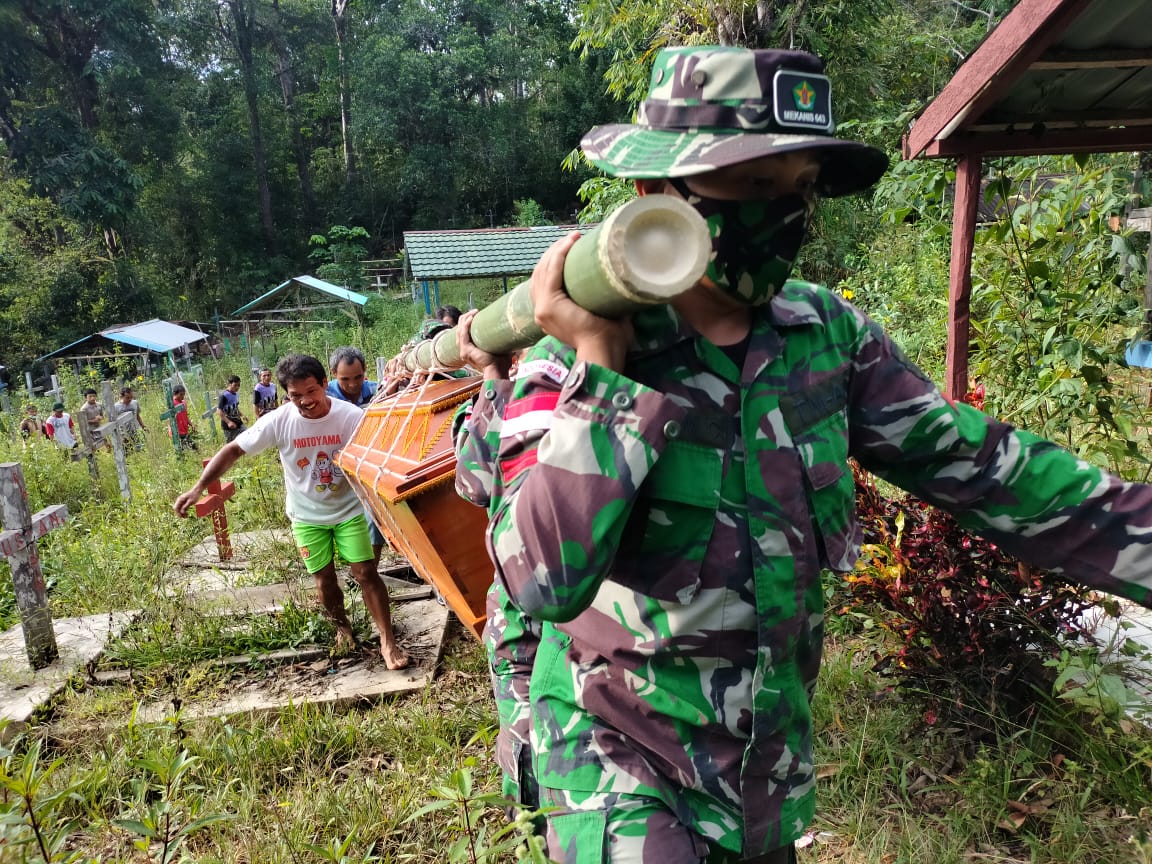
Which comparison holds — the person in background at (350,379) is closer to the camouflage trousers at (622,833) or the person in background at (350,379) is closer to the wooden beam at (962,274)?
the wooden beam at (962,274)

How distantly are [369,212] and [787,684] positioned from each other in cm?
3604

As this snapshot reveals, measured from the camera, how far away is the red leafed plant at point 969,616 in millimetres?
2543

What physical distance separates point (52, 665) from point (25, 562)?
54 cm

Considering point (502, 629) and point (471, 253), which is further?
point (471, 253)

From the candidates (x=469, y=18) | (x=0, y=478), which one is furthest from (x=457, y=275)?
(x=469, y=18)

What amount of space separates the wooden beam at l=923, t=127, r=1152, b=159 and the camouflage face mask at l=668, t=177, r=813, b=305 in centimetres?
195

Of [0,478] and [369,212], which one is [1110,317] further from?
[369,212]

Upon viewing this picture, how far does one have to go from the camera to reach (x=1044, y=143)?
302 cm

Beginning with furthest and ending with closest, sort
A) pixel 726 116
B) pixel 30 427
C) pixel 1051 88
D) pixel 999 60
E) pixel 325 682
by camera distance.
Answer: pixel 30 427 < pixel 325 682 < pixel 1051 88 < pixel 999 60 < pixel 726 116

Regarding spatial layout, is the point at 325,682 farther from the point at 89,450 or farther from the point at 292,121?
the point at 292,121

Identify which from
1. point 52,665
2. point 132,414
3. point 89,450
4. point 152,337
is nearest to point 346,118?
point 152,337

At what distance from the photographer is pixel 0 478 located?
3.89 metres

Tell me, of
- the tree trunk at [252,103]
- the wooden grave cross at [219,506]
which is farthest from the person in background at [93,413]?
the tree trunk at [252,103]

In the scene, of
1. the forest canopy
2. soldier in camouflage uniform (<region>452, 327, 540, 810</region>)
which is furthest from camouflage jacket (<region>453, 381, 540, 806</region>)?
the forest canopy
